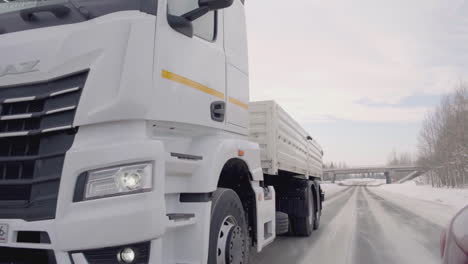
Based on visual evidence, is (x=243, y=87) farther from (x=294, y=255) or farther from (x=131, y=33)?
(x=294, y=255)

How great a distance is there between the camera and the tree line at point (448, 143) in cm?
4009

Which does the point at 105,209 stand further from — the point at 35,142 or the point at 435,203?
the point at 435,203

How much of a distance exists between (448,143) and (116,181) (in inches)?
1904

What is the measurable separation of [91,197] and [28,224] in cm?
39

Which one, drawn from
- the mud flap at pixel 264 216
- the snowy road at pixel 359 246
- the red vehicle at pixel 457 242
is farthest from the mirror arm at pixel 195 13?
the snowy road at pixel 359 246

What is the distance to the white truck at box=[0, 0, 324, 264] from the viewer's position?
2055mm

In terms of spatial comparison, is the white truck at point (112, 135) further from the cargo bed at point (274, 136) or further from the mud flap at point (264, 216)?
the cargo bed at point (274, 136)

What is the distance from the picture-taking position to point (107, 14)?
8.18 feet

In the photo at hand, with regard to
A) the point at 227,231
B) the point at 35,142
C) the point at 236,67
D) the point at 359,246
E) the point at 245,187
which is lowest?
the point at 359,246

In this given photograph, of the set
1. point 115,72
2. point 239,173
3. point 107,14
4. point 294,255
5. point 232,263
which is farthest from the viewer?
point 294,255

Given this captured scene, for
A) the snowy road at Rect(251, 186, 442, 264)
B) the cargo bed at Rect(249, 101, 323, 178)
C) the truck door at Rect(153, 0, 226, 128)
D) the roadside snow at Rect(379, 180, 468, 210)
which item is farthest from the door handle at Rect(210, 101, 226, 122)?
the roadside snow at Rect(379, 180, 468, 210)

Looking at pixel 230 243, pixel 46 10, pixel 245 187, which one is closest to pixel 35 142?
pixel 46 10

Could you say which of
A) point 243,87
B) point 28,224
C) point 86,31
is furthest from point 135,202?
point 243,87

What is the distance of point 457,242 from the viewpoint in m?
1.59
